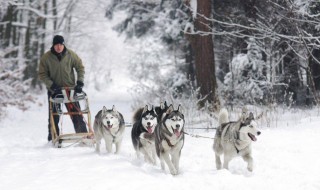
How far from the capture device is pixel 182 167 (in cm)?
676

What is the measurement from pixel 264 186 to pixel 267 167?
1113 millimetres

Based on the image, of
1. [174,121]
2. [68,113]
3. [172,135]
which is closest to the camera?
[174,121]

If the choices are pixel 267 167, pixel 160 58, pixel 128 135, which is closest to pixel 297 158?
pixel 267 167

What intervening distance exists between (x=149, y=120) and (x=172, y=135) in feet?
2.81

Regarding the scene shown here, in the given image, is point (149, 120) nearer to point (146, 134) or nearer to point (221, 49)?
point (146, 134)

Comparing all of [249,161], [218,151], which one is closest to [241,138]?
[249,161]

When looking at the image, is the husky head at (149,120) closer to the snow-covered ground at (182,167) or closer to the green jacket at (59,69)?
the snow-covered ground at (182,167)

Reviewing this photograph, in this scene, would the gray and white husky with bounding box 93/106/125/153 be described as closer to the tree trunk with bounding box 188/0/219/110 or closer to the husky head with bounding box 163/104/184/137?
the husky head with bounding box 163/104/184/137

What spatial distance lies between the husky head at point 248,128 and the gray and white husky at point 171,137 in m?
0.77

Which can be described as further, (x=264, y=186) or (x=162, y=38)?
(x=162, y=38)

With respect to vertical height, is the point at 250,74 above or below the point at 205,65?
below

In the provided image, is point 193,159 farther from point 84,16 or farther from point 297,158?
point 84,16

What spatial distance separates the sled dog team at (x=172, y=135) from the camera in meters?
6.20

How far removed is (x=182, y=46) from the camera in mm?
18766
